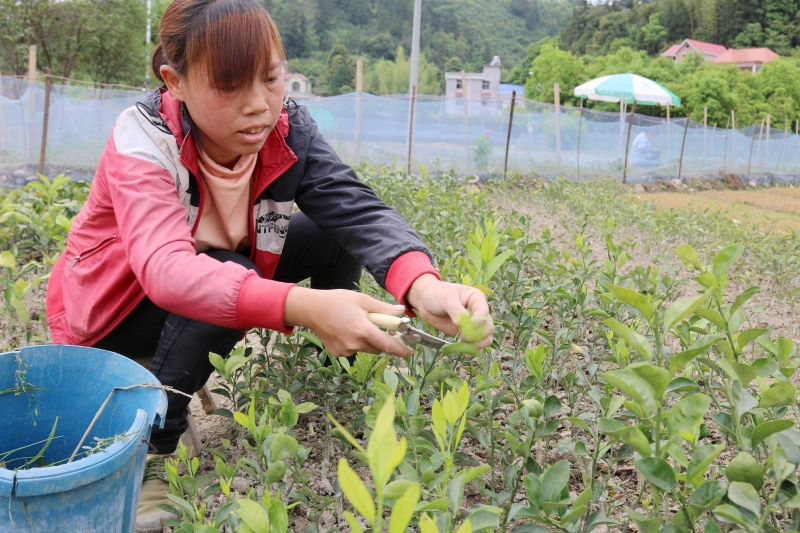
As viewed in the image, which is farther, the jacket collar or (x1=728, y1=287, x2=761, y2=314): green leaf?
the jacket collar

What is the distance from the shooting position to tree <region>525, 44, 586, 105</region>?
1158 inches

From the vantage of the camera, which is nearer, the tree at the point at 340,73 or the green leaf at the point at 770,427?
the green leaf at the point at 770,427

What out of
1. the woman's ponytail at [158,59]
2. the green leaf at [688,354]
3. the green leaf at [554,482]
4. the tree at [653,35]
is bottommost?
the green leaf at [554,482]

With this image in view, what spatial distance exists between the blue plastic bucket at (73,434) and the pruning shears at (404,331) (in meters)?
0.43

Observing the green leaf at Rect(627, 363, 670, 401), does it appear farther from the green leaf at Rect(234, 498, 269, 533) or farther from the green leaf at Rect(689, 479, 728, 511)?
the green leaf at Rect(234, 498, 269, 533)

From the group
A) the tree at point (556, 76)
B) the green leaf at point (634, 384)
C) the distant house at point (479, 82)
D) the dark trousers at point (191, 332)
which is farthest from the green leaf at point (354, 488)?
the distant house at point (479, 82)

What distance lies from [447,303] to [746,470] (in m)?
0.60

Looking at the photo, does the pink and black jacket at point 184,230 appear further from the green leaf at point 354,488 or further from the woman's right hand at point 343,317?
the green leaf at point 354,488

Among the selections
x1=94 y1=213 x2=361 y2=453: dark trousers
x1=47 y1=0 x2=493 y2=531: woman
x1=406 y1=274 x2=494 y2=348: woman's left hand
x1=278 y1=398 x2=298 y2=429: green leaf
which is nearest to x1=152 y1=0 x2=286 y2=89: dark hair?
x1=47 y1=0 x2=493 y2=531: woman

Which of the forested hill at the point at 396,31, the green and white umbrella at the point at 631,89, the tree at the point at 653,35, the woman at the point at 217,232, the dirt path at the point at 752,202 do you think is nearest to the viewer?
the woman at the point at 217,232

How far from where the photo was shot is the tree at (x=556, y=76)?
2942cm

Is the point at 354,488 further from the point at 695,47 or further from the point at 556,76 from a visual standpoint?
the point at 695,47

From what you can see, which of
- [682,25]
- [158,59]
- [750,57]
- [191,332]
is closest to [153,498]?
[191,332]

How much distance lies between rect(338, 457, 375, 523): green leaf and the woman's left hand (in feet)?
1.84
